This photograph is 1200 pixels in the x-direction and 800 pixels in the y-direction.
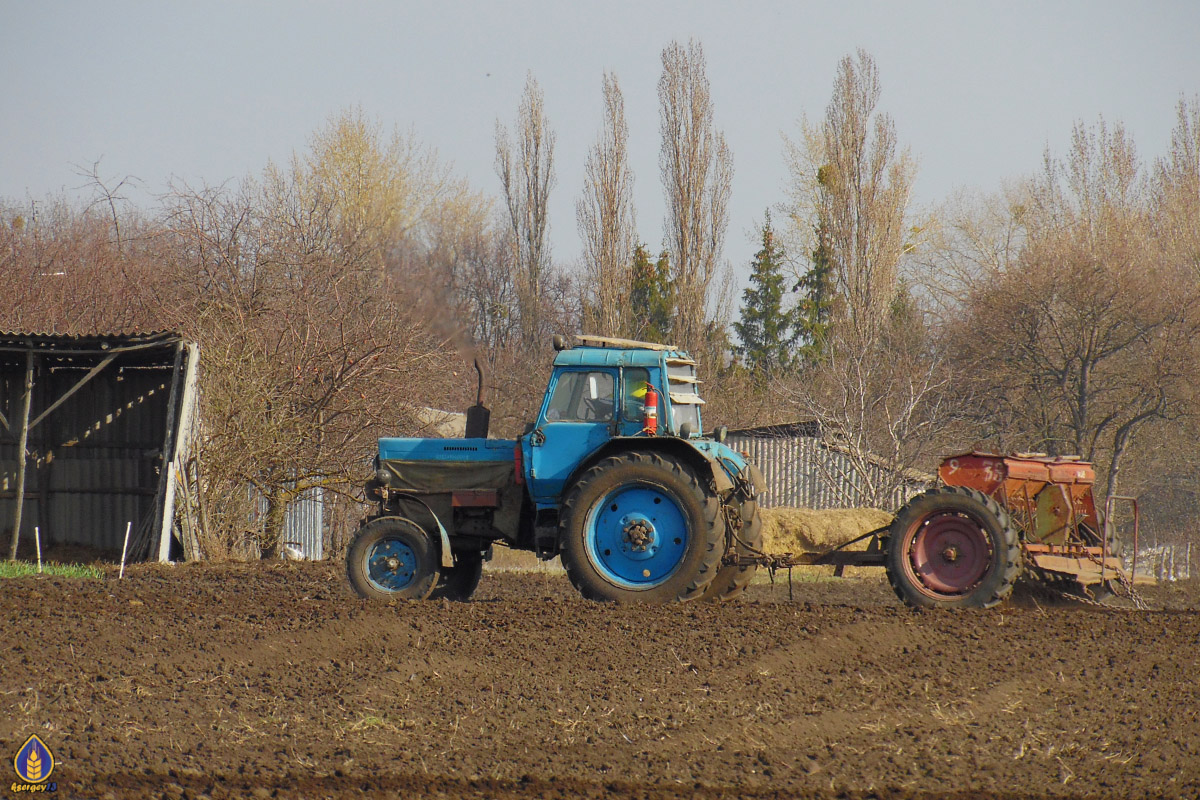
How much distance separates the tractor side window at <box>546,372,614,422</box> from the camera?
907 centimetres

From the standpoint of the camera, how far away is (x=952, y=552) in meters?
8.67

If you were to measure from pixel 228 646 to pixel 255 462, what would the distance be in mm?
8180

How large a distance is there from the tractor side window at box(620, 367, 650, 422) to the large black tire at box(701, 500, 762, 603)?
4.10 feet

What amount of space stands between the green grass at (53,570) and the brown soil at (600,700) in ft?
12.0

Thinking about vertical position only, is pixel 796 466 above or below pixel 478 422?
above

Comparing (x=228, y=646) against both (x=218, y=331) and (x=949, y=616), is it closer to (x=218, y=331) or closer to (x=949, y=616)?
(x=949, y=616)

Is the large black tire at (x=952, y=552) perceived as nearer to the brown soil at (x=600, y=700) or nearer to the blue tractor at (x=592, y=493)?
the brown soil at (x=600, y=700)

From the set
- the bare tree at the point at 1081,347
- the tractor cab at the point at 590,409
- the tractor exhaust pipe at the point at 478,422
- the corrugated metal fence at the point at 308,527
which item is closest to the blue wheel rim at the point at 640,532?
the tractor cab at the point at 590,409

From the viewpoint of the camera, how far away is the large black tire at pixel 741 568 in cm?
923

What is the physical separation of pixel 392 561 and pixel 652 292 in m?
28.2

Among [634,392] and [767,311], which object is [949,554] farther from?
[767,311]

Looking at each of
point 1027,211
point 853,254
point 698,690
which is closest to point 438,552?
point 698,690

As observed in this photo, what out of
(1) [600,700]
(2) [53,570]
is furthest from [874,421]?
(1) [600,700]

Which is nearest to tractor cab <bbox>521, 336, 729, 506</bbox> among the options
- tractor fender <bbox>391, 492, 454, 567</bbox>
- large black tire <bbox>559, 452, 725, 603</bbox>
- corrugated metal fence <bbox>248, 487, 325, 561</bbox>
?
large black tire <bbox>559, 452, 725, 603</bbox>
